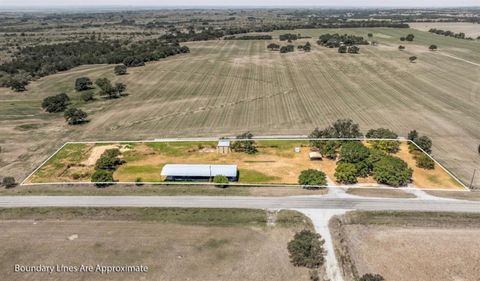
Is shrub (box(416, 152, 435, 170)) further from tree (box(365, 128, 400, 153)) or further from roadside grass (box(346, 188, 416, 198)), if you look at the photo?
roadside grass (box(346, 188, 416, 198))

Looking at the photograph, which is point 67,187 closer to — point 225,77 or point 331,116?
point 331,116

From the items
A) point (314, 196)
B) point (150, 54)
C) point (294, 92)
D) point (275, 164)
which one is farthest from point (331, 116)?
point (150, 54)

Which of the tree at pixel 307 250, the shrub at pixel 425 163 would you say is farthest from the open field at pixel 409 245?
the shrub at pixel 425 163

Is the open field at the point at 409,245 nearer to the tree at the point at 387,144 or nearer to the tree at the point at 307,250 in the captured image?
the tree at the point at 307,250

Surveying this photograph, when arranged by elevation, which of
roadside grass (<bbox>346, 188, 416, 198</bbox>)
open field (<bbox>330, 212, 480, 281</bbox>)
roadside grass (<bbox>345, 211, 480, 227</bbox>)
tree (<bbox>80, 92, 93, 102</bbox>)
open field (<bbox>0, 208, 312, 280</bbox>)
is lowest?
open field (<bbox>0, 208, 312, 280</bbox>)

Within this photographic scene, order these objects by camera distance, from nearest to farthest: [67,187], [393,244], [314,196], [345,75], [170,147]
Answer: [393,244] → [314,196] → [67,187] → [170,147] → [345,75]

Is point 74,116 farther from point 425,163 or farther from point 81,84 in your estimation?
point 425,163

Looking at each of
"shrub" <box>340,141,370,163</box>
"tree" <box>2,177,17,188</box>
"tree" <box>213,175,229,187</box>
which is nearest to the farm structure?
"tree" <box>213,175,229,187</box>
